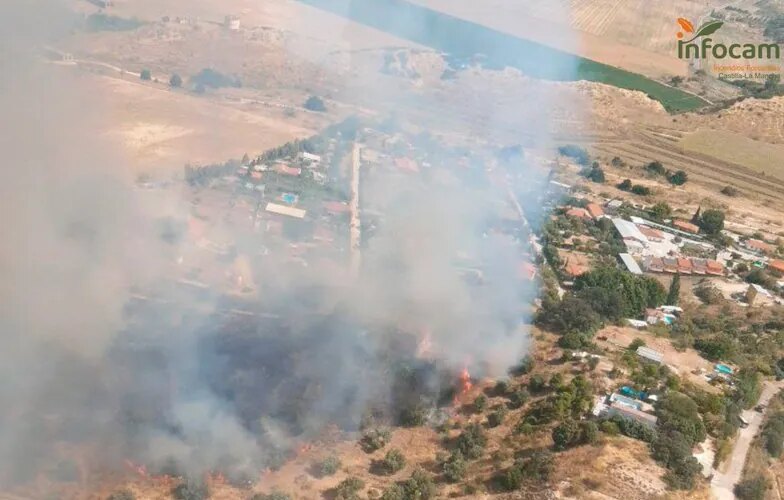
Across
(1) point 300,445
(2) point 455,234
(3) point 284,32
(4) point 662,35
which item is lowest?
(1) point 300,445

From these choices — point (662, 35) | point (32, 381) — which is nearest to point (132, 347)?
point (32, 381)

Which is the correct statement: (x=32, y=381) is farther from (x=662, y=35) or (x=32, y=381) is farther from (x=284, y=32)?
(x=662, y=35)

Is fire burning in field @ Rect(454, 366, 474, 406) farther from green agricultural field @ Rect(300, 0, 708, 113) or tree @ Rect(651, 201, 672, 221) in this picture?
green agricultural field @ Rect(300, 0, 708, 113)

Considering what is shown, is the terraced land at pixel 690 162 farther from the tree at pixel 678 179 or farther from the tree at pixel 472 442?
the tree at pixel 472 442

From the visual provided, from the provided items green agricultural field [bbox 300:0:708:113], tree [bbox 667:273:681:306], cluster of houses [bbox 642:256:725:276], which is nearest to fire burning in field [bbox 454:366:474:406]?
tree [bbox 667:273:681:306]

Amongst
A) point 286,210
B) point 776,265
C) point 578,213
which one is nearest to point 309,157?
point 286,210

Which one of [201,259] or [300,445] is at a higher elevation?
[201,259]
